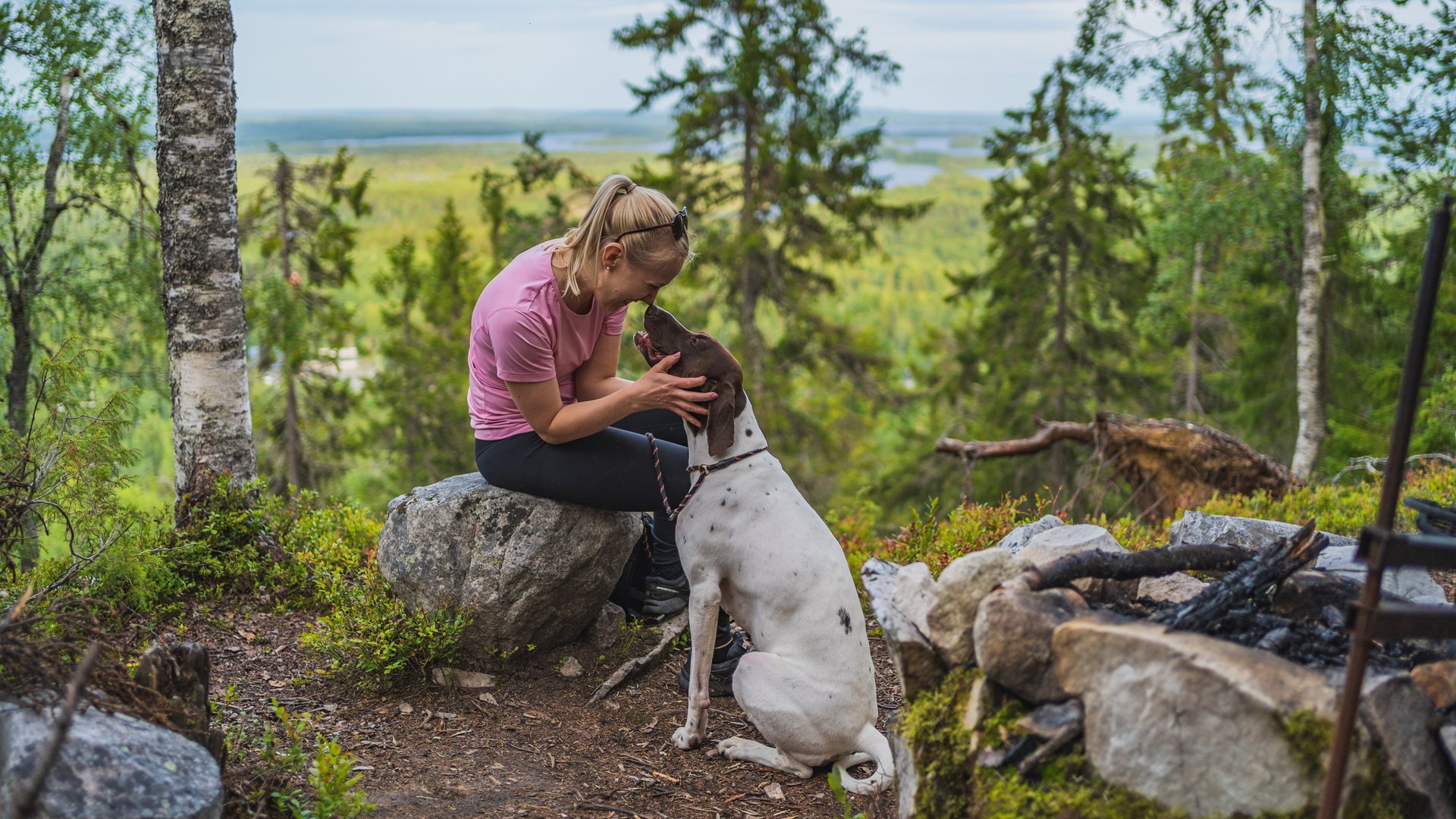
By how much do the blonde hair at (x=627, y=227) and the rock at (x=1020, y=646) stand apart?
2200mm

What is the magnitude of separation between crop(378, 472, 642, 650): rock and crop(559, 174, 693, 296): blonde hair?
3.88 ft

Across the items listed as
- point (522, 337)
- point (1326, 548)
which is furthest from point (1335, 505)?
point (522, 337)

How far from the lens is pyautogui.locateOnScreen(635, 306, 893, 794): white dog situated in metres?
3.83

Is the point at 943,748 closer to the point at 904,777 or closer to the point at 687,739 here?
the point at 904,777

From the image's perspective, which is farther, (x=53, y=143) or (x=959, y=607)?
(x=53, y=143)

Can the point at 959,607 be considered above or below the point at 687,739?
above

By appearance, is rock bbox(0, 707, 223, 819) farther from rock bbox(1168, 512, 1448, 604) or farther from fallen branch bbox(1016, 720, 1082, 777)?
rock bbox(1168, 512, 1448, 604)

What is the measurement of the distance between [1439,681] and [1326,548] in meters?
1.52

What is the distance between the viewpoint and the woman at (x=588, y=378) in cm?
429

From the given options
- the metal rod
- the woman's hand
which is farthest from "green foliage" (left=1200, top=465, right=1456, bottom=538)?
the metal rod

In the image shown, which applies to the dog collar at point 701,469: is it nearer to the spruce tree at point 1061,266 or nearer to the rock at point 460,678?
the rock at point 460,678

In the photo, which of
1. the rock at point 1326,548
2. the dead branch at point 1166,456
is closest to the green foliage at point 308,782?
the rock at point 1326,548

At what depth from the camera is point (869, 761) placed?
4.00 meters

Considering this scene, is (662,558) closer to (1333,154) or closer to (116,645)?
(116,645)
